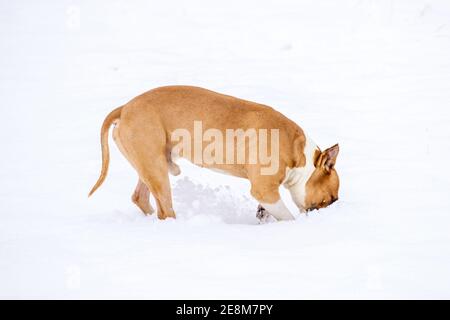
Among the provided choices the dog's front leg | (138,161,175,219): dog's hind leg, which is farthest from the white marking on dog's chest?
(138,161,175,219): dog's hind leg

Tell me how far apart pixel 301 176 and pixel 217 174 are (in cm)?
165

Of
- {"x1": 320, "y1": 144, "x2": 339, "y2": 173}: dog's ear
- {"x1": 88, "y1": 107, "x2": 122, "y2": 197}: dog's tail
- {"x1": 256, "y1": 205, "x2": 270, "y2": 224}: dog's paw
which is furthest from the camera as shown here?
{"x1": 256, "y1": 205, "x2": 270, "y2": 224}: dog's paw

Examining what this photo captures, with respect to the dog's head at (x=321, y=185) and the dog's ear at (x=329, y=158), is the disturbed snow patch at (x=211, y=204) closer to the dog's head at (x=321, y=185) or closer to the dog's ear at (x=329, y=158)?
the dog's head at (x=321, y=185)

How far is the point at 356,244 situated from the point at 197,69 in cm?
680

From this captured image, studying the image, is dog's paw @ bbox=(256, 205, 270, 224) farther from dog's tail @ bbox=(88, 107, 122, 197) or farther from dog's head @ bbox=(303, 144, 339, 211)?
dog's tail @ bbox=(88, 107, 122, 197)

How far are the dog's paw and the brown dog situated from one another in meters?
0.23

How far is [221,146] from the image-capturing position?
5.42 meters

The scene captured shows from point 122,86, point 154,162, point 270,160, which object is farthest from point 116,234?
Result: point 122,86

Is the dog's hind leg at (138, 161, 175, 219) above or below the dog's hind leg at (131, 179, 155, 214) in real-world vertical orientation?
above

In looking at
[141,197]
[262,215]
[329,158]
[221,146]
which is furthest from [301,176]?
[141,197]

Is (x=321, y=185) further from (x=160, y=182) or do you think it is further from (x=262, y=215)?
(x=160, y=182)

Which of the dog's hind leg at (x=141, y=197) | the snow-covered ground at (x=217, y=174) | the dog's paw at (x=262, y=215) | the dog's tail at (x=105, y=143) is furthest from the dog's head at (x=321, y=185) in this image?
the dog's tail at (x=105, y=143)

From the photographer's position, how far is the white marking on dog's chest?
17.5 ft

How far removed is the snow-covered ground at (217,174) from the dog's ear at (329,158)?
0.34m
